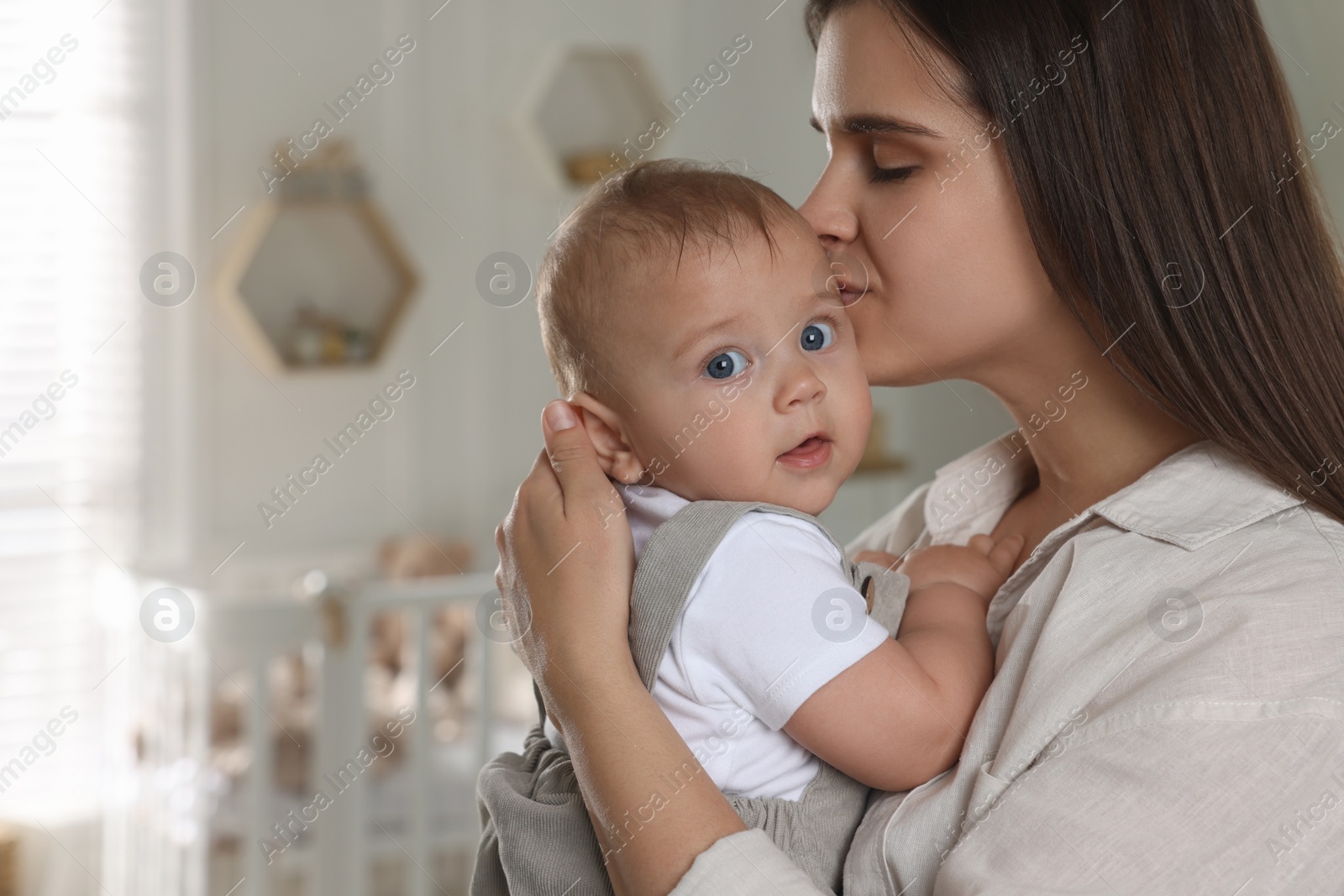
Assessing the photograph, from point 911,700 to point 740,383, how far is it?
1.00 ft

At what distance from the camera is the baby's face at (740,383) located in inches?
38.4

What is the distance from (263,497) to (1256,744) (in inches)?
129

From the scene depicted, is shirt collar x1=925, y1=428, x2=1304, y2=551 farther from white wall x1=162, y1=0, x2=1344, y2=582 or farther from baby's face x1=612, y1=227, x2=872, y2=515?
white wall x1=162, y1=0, x2=1344, y2=582

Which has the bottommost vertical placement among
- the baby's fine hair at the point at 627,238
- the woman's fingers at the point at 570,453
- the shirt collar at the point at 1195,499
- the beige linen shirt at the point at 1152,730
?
the beige linen shirt at the point at 1152,730

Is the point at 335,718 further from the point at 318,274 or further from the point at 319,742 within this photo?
the point at 318,274

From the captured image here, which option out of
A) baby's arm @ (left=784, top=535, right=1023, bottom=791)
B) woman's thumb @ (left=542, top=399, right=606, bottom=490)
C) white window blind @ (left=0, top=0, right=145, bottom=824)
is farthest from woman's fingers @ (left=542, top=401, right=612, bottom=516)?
white window blind @ (left=0, top=0, right=145, bottom=824)

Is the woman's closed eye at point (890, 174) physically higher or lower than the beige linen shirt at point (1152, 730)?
higher

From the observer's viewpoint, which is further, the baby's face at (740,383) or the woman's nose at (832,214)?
the woman's nose at (832,214)

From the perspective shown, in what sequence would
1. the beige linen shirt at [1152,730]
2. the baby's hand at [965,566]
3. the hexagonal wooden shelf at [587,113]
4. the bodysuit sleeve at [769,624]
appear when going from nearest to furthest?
the beige linen shirt at [1152,730], the bodysuit sleeve at [769,624], the baby's hand at [965,566], the hexagonal wooden shelf at [587,113]

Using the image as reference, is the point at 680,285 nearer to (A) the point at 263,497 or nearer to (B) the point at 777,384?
(B) the point at 777,384

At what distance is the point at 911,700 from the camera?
95cm

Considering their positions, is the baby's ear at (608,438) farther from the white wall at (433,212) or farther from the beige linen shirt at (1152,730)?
the white wall at (433,212)

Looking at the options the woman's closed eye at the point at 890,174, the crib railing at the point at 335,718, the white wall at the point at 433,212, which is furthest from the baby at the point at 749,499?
the white wall at the point at 433,212

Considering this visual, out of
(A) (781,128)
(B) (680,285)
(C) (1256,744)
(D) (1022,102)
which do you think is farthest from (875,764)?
(A) (781,128)
